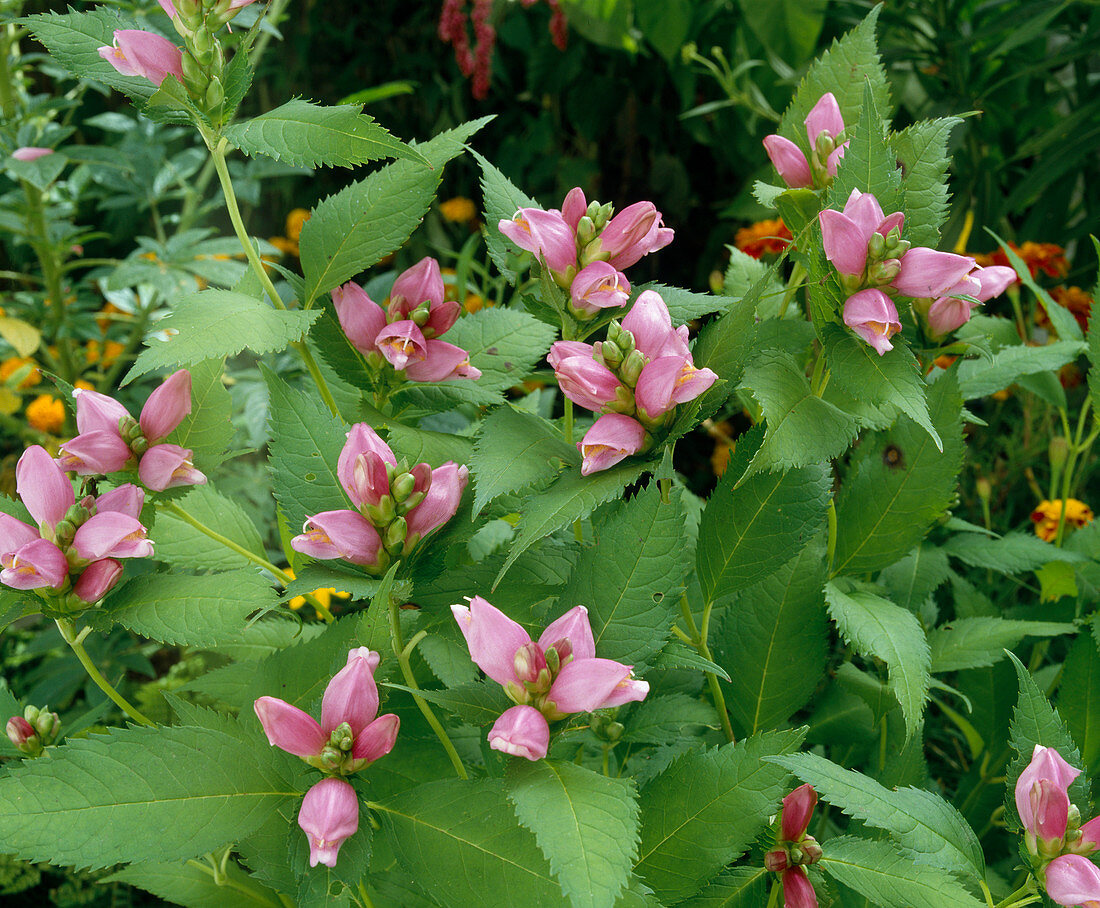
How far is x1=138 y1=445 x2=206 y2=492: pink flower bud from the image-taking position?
1.27 feet

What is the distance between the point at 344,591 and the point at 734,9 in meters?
1.56

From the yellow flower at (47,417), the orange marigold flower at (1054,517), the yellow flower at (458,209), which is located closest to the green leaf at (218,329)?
the orange marigold flower at (1054,517)

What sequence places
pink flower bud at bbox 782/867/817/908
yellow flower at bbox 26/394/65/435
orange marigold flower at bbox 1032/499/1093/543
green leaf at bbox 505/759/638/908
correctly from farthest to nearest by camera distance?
yellow flower at bbox 26/394/65/435 → orange marigold flower at bbox 1032/499/1093/543 → pink flower bud at bbox 782/867/817/908 → green leaf at bbox 505/759/638/908

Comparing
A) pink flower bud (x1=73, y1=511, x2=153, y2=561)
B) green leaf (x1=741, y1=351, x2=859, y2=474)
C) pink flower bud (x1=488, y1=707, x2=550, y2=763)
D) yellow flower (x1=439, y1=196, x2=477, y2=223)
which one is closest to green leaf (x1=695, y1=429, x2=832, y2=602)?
green leaf (x1=741, y1=351, x2=859, y2=474)

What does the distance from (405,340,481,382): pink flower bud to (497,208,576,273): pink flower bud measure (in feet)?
0.20

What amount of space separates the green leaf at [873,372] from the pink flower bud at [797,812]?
0.50ft

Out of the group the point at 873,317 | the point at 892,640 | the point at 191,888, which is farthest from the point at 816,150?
the point at 191,888

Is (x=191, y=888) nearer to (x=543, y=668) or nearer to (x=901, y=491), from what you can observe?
(x=543, y=668)

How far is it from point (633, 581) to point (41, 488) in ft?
0.79

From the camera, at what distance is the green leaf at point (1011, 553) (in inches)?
21.0

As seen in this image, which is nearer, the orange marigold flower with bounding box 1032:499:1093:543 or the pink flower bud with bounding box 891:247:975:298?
the pink flower bud with bounding box 891:247:975:298

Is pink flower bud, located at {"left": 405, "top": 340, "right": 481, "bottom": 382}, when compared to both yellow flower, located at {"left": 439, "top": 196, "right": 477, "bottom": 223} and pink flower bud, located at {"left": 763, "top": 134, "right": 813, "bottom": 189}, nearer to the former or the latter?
pink flower bud, located at {"left": 763, "top": 134, "right": 813, "bottom": 189}

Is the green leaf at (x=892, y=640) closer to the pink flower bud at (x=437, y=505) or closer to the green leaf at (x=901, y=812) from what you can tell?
the green leaf at (x=901, y=812)

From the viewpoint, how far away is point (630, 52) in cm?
173
